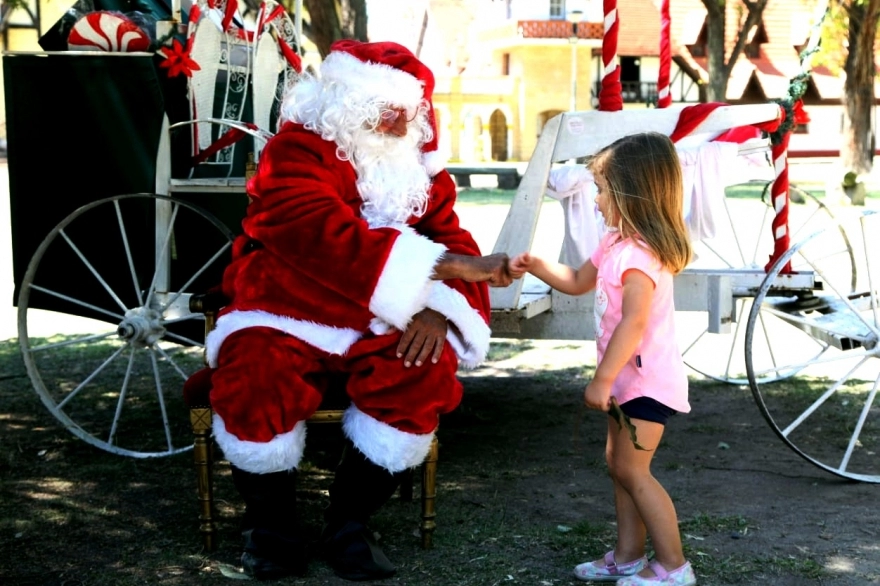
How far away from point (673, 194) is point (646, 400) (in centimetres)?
59

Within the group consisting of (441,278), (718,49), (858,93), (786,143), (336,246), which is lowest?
(441,278)

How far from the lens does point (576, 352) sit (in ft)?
23.7

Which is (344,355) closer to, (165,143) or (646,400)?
(646,400)

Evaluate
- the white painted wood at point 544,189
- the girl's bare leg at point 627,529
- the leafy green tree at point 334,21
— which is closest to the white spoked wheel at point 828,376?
the white painted wood at point 544,189

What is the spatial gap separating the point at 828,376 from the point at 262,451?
4.03 m

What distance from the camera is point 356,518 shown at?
3.53m

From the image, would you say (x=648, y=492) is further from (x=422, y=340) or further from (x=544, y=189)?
(x=544, y=189)

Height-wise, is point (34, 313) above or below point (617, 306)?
below

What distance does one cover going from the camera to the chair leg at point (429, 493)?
11.9ft

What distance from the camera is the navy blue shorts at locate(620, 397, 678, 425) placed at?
3.22 meters

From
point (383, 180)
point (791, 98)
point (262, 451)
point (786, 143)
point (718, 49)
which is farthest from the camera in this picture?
point (718, 49)

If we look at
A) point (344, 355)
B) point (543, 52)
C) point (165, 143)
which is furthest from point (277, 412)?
point (543, 52)

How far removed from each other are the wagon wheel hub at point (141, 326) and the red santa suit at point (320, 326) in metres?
1.16

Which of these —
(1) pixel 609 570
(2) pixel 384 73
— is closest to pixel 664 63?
(2) pixel 384 73
